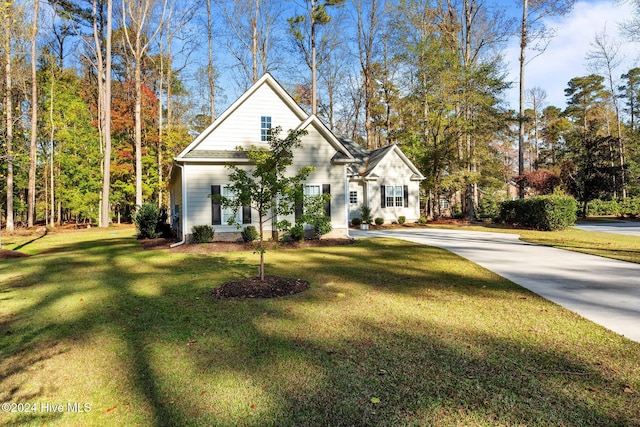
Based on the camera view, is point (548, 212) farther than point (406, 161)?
No

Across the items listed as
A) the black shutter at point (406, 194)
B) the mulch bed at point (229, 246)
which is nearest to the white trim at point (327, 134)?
the mulch bed at point (229, 246)

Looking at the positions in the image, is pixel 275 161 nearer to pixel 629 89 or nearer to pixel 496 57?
pixel 496 57

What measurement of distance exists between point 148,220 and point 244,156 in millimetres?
6359

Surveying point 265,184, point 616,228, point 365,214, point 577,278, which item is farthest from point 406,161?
point 265,184

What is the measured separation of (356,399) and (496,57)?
25875 millimetres

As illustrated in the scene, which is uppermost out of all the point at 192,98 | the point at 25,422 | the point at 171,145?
the point at 192,98

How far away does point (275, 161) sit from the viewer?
680cm

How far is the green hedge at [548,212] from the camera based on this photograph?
16516 millimetres

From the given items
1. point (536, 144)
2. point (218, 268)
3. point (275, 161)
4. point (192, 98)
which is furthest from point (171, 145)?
point (536, 144)

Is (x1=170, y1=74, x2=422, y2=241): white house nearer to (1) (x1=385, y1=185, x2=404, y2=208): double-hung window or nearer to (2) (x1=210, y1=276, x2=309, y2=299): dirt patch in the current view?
(2) (x1=210, y1=276, x2=309, y2=299): dirt patch

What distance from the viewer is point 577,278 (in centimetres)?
693

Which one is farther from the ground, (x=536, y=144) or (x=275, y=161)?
(x=536, y=144)

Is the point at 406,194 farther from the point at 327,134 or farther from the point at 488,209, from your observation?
the point at 327,134

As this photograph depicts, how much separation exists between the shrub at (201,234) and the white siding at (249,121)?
3.33m
